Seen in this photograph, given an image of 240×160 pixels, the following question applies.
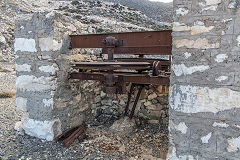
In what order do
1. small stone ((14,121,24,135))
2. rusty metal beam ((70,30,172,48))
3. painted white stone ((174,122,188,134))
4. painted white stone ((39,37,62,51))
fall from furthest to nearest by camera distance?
small stone ((14,121,24,135)), painted white stone ((39,37,62,51)), rusty metal beam ((70,30,172,48)), painted white stone ((174,122,188,134))

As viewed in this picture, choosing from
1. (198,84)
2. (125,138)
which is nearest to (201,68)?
(198,84)

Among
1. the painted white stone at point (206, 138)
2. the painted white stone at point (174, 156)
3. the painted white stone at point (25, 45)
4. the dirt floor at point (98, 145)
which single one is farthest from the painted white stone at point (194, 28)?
the painted white stone at point (25, 45)

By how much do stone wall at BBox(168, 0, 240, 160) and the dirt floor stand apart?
117cm

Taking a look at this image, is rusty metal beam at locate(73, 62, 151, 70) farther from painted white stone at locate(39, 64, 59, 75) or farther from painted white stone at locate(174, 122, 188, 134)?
painted white stone at locate(174, 122, 188, 134)

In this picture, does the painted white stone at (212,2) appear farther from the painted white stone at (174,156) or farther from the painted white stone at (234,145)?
the painted white stone at (174,156)

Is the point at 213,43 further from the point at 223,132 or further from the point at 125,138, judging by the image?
the point at 125,138

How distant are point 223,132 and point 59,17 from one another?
3.28 metres

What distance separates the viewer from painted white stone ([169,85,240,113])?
2.27 meters

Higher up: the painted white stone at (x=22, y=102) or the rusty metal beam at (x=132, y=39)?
the rusty metal beam at (x=132, y=39)

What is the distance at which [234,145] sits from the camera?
7.54ft

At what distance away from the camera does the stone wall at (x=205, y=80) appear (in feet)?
7.36

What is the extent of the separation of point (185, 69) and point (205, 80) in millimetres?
265

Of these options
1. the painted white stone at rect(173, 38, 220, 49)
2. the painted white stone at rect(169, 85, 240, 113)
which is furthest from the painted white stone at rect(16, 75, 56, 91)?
the painted white stone at rect(173, 38, 220, 49)

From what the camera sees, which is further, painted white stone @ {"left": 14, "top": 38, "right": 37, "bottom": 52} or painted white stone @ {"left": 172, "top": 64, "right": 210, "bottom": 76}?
painted white stone @ {"left": 14, "top": 38, "right": 37, "bottom": 52}
